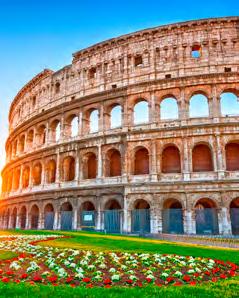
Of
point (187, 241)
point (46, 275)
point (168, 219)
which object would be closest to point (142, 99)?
point (168, 219)

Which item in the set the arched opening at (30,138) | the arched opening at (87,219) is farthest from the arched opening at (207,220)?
the arched opening at (30,138)

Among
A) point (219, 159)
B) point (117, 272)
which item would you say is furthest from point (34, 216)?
point (117, 272)

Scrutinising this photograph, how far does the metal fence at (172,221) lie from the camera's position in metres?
21.5

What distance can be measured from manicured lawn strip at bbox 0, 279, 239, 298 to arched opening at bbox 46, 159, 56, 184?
23583 mm

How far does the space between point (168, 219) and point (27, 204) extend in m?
15.0

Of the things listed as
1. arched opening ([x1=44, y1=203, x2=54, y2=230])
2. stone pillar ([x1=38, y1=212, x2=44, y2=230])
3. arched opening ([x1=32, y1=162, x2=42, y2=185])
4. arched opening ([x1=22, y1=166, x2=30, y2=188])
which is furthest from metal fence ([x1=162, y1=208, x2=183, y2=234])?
arched opening ([x1=22, y1=166, x2=30, y2=188])

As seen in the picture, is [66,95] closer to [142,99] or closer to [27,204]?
[142,99]

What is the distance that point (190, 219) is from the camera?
2055cm

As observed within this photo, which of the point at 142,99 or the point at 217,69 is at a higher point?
the point at 217,69

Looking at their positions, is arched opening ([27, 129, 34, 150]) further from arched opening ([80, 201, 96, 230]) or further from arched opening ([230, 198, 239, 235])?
arched opening ([230, 198, 239, 235])

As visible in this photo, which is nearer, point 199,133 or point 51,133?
point 199,133

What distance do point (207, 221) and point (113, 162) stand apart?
9055mm

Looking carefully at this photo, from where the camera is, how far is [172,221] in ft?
72.1

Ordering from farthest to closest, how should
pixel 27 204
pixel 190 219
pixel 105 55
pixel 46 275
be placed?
pixel 27 204 < pixel 105 55 < pixel 190 219 < pixel 46 275
